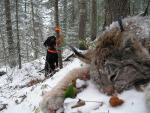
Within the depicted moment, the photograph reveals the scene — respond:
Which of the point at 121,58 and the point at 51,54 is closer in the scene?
the point at 121,58

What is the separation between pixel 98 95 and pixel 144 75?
23.6 inches

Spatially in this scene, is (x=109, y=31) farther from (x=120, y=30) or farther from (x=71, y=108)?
(x=71, y=108)

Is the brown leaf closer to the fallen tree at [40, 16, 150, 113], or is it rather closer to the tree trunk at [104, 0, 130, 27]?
the fallen tree at [40, 16, 150, 113]

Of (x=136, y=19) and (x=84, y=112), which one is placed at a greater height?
(x=136, y=19)

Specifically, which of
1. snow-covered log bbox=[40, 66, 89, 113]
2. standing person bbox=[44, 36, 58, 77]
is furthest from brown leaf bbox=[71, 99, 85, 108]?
standing person bbox=[44, 36, 58, 77]

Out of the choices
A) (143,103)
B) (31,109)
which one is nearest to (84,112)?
(143,103)

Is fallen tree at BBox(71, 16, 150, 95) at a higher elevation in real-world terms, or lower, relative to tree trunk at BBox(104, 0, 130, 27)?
lower

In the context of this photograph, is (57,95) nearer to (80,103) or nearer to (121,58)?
(80,103)

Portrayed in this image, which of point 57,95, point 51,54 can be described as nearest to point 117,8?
point 57,95

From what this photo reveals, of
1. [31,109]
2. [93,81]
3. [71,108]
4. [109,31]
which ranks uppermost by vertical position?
[109,31]

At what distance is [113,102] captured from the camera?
3.45 metres

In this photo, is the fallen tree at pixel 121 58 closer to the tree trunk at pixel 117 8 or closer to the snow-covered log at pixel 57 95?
the snow-covered log at pixel 57 95

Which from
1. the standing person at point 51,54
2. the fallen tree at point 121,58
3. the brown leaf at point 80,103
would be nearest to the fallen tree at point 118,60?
the fallen tree at point 121,58

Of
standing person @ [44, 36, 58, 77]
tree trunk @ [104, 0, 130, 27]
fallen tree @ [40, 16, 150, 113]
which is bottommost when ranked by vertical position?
standing person @ [44, 36, 58, 77]
